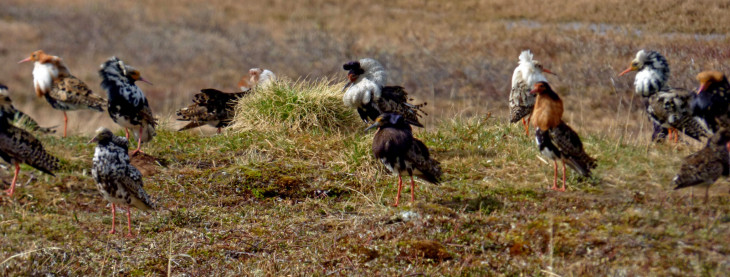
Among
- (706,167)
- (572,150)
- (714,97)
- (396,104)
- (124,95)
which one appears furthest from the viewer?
A: (124,95)

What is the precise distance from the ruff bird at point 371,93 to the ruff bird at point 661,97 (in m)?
3.74

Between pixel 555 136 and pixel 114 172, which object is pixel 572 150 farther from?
pixel 114 172

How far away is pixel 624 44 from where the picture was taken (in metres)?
10.0

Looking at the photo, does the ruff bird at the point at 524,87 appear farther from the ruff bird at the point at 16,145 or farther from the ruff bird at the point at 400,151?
the ruff bird at the point at 16,145

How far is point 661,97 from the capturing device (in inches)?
260

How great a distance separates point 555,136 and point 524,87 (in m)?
3.76

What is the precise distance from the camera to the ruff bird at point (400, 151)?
716 cm

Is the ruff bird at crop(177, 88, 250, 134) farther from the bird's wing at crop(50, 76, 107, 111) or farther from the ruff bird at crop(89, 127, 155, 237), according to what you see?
the ruff bird at crop(89, 127, 155, 237)

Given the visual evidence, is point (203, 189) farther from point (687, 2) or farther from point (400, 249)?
point (687, 2)

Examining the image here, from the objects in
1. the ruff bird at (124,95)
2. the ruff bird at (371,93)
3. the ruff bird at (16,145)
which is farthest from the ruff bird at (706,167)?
the ruff bird at (124,95)

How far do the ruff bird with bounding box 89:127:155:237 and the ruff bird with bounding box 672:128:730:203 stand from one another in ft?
17.9

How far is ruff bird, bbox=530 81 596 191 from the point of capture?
5949 millimetres

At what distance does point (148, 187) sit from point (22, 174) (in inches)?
89.2

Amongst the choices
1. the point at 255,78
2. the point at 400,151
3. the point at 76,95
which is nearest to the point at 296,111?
the point at 255,78
